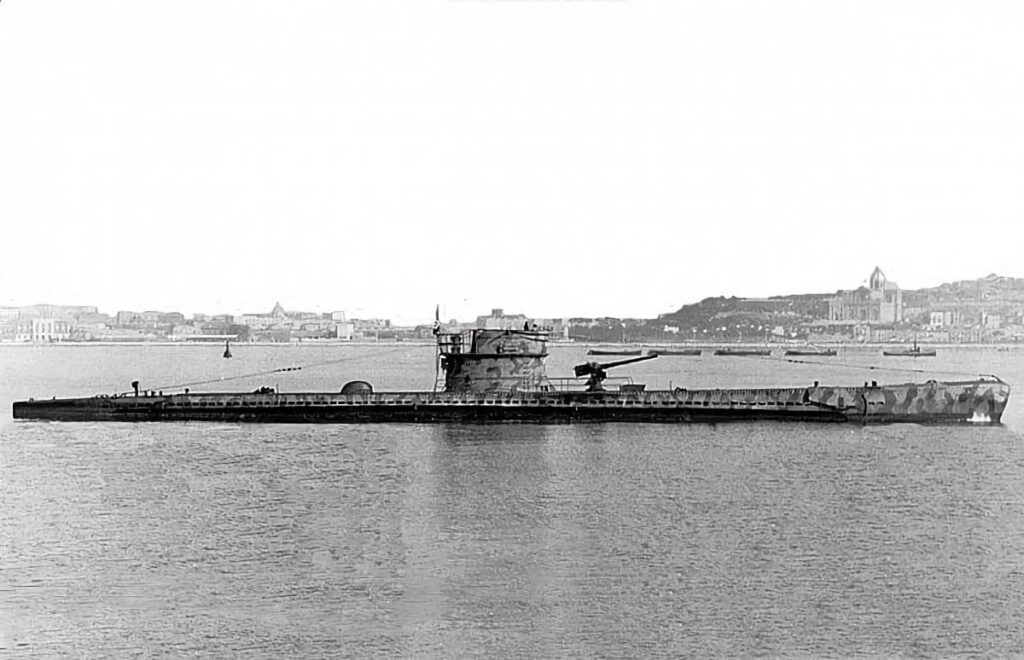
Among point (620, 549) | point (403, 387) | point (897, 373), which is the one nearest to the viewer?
point (620, 549)

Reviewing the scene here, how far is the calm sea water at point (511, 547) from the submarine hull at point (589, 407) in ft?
17.8

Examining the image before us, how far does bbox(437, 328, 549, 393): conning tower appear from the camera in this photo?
36.8 m

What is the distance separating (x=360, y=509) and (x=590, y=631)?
27.7 feet

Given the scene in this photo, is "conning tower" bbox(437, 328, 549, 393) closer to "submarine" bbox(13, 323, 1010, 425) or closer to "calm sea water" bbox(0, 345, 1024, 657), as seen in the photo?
"submarine" bbox(13, 323, 1010, 425)

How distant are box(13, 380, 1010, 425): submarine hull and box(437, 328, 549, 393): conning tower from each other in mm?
398

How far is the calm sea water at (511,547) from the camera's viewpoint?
13.5 m

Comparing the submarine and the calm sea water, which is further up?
the submarine

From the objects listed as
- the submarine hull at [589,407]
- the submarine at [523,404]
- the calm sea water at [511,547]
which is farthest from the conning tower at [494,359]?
the calm sea water at [511,547]

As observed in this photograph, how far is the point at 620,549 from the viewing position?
57.1ft

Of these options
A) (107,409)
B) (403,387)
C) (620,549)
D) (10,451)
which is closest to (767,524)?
(620,549)

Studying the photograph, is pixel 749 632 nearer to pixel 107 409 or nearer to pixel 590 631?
pixel 590 631

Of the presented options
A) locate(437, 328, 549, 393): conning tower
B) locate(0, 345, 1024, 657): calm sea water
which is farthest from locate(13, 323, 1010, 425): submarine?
locate(0, 345, 1024, 657): calm sea water

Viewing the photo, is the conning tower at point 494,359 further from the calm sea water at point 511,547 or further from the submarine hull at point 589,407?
the calm sea water at point 511,547

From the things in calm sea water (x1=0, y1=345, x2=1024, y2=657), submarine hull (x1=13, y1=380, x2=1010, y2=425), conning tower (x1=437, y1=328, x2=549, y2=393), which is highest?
conning tower (x1=437, y1=328, x2=549, y2=393)
